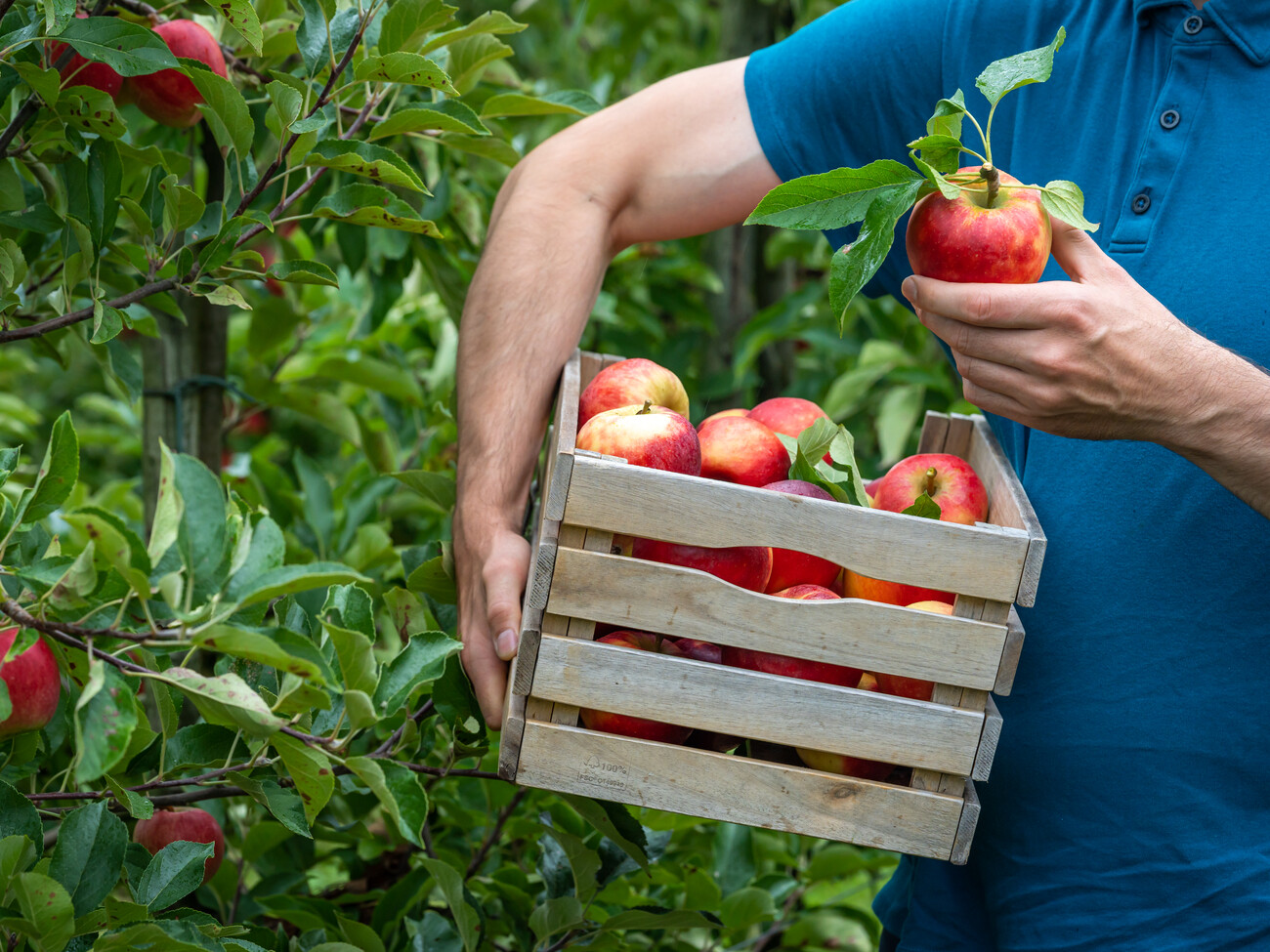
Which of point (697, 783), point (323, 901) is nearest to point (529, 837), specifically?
point (323, 901)

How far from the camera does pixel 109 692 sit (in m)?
0.61

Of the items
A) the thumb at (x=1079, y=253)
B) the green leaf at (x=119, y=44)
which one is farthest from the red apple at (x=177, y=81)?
the thumb at (x=1079, y=253)

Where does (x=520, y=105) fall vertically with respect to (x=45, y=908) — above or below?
above

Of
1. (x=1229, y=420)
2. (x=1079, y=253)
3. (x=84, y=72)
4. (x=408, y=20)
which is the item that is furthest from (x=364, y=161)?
(x=1229, y=420)

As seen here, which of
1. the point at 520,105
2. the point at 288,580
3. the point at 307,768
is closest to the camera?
the point at 288,580

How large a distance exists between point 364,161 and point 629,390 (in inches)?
13.1

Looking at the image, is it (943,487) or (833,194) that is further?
(943,487)

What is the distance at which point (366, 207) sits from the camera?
38.4 inches

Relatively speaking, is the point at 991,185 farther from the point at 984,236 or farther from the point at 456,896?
the point at 456,896

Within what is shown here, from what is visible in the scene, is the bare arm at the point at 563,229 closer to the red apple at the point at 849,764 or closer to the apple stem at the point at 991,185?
the red apple at the point at 849,764

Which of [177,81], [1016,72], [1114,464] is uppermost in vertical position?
[1016,72]

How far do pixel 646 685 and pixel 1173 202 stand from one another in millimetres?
677

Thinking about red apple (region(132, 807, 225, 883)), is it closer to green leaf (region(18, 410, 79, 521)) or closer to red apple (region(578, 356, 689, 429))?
green leaf (region(18, 410, 79, 521))

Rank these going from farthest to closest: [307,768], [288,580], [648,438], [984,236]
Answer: [648,438] < [984,236] < [307,768] < [288,580]
